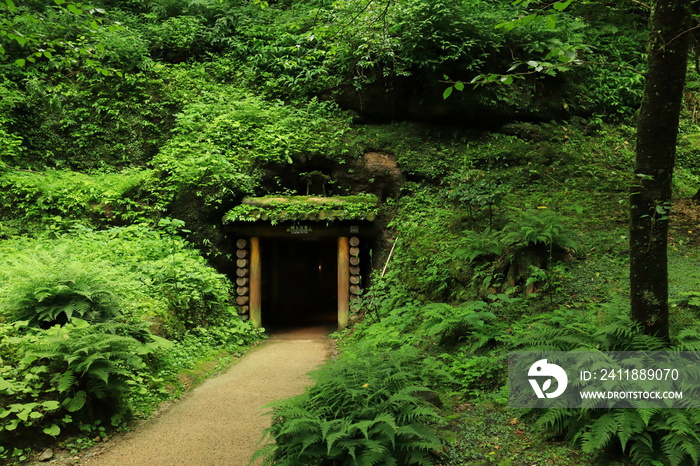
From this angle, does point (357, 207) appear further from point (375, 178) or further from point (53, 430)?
point (53, 430)

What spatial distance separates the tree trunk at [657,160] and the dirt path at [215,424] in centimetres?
344

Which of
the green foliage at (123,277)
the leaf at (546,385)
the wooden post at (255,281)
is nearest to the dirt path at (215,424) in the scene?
the green foliage at (123,277)

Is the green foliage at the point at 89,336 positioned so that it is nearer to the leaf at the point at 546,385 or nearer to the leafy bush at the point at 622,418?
the leaf at the point at 546,385

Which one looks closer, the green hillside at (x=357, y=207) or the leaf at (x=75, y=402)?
the green hillside at (x=357, y=207)

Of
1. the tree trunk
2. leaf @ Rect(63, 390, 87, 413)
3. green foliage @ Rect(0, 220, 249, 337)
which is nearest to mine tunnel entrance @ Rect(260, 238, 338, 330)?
green foliage @ Rect(0, 220, 249, 337)

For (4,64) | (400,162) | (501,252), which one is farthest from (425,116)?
(4,64)

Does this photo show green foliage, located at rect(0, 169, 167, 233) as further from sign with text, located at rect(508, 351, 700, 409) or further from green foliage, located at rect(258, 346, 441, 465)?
sign with text, located at rect(508, 351, 700, 409)

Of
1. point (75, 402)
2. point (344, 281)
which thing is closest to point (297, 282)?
point (344, 281)

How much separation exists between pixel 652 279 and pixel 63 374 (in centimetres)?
593

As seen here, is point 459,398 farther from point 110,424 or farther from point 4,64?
point 4,64

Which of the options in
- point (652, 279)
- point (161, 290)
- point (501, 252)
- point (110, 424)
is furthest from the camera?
point (161, 290)

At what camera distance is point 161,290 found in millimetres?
7582

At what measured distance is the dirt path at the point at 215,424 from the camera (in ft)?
13.8

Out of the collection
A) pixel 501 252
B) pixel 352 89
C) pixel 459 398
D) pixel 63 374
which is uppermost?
pixel 352 89
